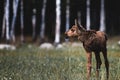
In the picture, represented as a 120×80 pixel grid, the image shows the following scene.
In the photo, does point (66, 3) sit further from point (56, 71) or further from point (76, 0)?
point (56, 71)

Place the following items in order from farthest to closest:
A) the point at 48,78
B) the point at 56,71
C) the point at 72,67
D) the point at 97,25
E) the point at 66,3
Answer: the point at 97,25, the point at 66,3, the point at 72,67, the point at 56,71, the point at 48,78

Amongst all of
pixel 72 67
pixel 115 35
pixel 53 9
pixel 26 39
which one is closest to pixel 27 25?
pixel 53 9

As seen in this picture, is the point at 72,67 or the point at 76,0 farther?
the point at 76,0

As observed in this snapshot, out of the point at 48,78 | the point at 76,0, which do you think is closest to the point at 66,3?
the point at 76,0

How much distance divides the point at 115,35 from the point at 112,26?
6.94 meters

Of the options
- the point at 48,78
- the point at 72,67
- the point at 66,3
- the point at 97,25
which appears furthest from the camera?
the point at 97,25

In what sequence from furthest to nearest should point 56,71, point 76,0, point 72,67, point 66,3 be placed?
1. point 76,0
2. point 66,3
3. point 72,67
4. point 56,71

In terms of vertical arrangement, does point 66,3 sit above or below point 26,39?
above

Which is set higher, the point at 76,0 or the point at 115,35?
the point at 76,0

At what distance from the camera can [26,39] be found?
58031 millimetres

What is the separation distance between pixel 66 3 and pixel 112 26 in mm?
11893

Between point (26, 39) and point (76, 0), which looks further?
point (76, 0)

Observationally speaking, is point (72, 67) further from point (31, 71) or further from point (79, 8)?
point (79, 8)

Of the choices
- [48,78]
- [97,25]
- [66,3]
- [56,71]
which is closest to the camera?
[48,78]
